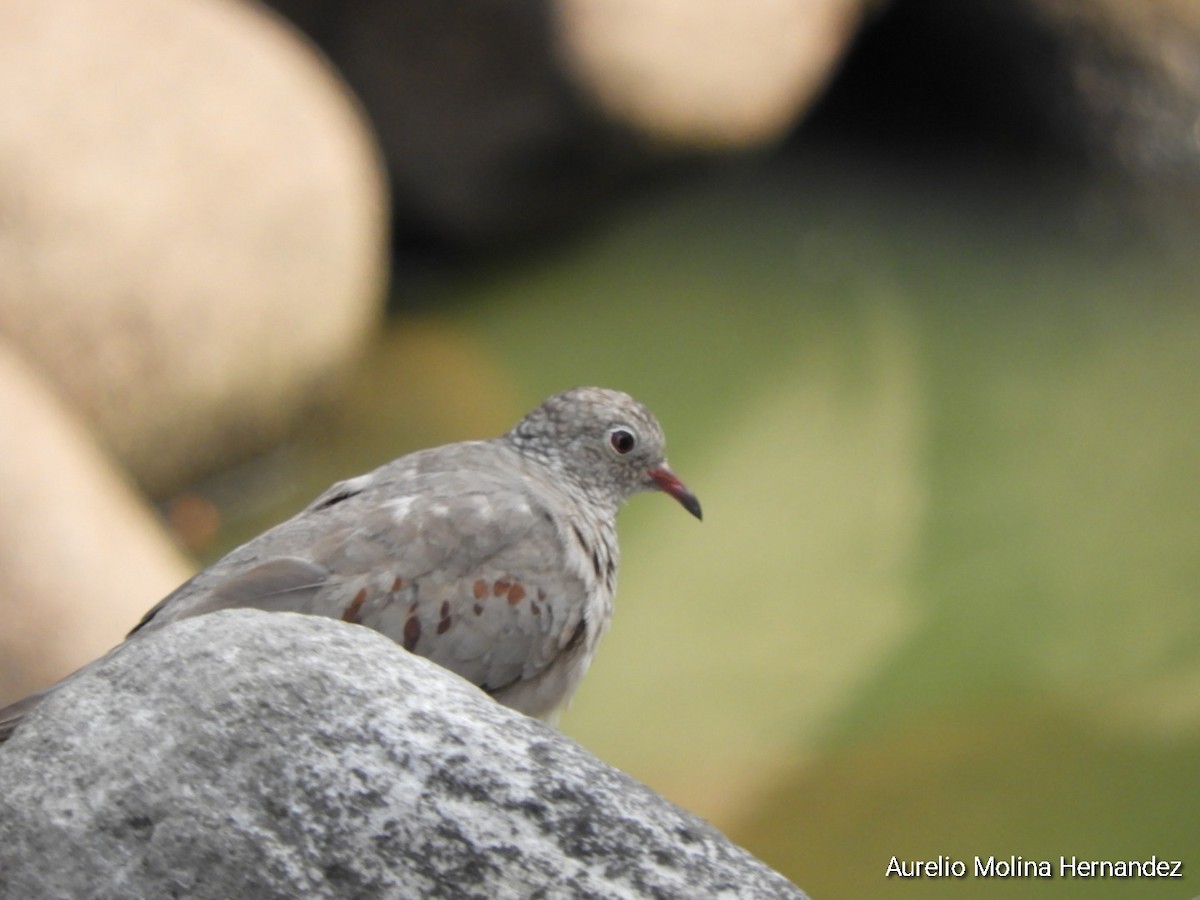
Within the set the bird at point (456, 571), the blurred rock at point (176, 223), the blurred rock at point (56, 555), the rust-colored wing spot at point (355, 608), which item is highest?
the blurred rock at point (176, 223)

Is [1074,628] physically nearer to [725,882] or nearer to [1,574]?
[1,574]

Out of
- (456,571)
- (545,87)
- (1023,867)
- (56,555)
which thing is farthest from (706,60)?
(456,571)

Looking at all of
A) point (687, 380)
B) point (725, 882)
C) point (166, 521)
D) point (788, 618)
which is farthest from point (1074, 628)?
point (725, 882)

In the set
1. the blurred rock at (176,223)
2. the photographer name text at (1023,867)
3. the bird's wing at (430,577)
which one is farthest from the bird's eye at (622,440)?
the blurred rock at (176,223)

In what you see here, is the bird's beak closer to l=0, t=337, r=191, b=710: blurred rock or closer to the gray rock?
the gray rock

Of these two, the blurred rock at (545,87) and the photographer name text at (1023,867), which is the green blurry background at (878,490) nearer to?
the photographer name text at (1023,867)

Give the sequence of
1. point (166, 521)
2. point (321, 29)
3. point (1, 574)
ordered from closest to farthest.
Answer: point (1, 574)
point (166, 521)
point (321, 29)
